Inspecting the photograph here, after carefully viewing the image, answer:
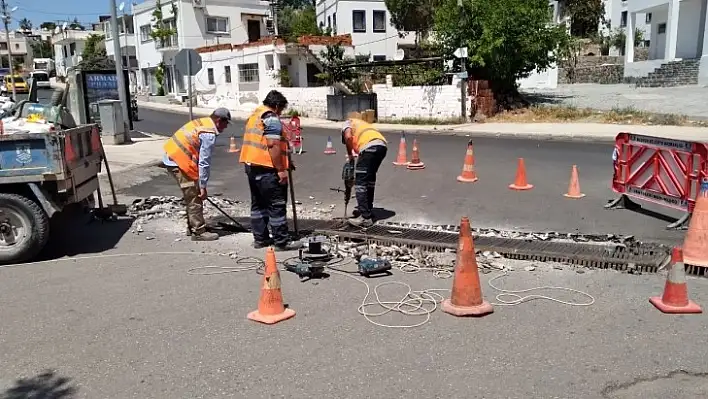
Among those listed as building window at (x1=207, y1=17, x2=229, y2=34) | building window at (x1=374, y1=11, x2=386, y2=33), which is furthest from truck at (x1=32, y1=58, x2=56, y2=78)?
building window at (x1=374, y1=11, x2=386, y2=33)

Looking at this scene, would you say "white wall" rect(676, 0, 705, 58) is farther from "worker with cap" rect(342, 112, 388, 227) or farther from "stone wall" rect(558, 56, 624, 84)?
"worker with cap" rect(342, 112, 388, 227)

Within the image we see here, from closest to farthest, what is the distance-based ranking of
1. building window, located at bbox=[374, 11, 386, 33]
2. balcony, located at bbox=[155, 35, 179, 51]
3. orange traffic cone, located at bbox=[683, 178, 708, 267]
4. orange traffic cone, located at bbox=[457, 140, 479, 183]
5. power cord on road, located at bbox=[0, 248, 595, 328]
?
1. power cord on road, located at bbox=[0, 248, 595, 328]
2. orange traffic cone, located at bbox=[683, 178, 708, 267]
3. orange traffic cone, located at bbox=[457, 140, 479, 183]
4. building window, located at bbox=[374, 11, 386, 33]
5. balcony, located at bbox=[155, 35, 179, 51]

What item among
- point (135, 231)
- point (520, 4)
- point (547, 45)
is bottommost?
point (135, 231)

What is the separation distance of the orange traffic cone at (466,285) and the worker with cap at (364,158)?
9.98 feet

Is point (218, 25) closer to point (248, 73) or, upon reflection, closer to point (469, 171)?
point (248, 73)

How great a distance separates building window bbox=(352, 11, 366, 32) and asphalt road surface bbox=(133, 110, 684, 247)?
29.7 m

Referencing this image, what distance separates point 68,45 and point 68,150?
81.5 meters

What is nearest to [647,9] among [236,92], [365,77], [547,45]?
[547,45]

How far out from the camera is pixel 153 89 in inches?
2078

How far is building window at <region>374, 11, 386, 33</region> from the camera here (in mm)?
45656

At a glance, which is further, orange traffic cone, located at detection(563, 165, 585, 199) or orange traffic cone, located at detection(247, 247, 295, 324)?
orange traffic cone, located at detection(563, 165, 585, 199)

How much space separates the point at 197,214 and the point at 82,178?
1.37 m

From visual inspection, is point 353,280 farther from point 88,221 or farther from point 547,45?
point 547,45

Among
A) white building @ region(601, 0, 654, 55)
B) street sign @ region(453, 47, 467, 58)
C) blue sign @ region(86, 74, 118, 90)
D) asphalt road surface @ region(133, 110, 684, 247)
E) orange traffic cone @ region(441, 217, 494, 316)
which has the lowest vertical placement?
asphalt road surface @ region(133, 110, 684, 247)
